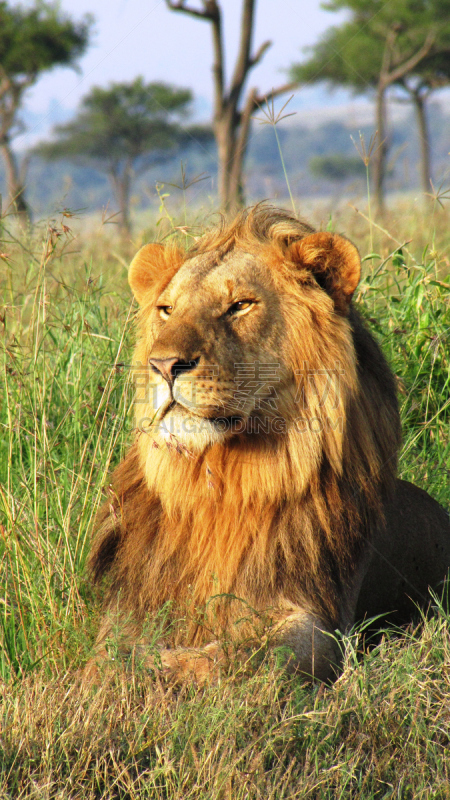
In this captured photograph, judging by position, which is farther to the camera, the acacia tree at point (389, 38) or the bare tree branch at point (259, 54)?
the acacia tree at point (389, 38)

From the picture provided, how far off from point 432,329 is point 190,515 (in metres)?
2.47

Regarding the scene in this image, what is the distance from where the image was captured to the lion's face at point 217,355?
251cm

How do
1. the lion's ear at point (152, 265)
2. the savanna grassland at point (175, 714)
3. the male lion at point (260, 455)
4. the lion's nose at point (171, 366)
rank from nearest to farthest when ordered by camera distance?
the savanna grassland at point (175, 714) → the lion's nose at point (171, 366) → the male lion at point (260, 455) → the lion's ear at point (152, 265)

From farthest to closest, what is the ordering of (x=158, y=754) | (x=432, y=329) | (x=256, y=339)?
(x=432, y=329)
(x=256, y=339)
(x=158, y=754)

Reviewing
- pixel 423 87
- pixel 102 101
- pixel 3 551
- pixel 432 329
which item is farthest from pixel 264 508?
pixel 102 101

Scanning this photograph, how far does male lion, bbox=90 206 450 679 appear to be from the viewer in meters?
2.62

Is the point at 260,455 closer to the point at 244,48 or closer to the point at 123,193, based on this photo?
the point at 244,48

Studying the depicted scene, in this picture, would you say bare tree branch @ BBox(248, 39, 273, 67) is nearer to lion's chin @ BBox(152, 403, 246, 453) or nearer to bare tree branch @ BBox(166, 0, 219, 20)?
bare tree branch @ BBox(166, 0, 219, 20)

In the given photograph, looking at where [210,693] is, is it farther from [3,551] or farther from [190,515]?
[3,551]

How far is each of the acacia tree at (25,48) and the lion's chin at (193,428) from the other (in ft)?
75.4

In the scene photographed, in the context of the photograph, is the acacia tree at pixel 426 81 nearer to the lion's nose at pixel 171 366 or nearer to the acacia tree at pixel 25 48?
the acacia tree at pixel 25 48

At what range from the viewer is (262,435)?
2725mm

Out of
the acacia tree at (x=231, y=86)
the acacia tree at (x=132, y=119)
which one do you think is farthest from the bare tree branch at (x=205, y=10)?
the acacia tree at (x=132, y=119)

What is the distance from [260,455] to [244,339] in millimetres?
390
